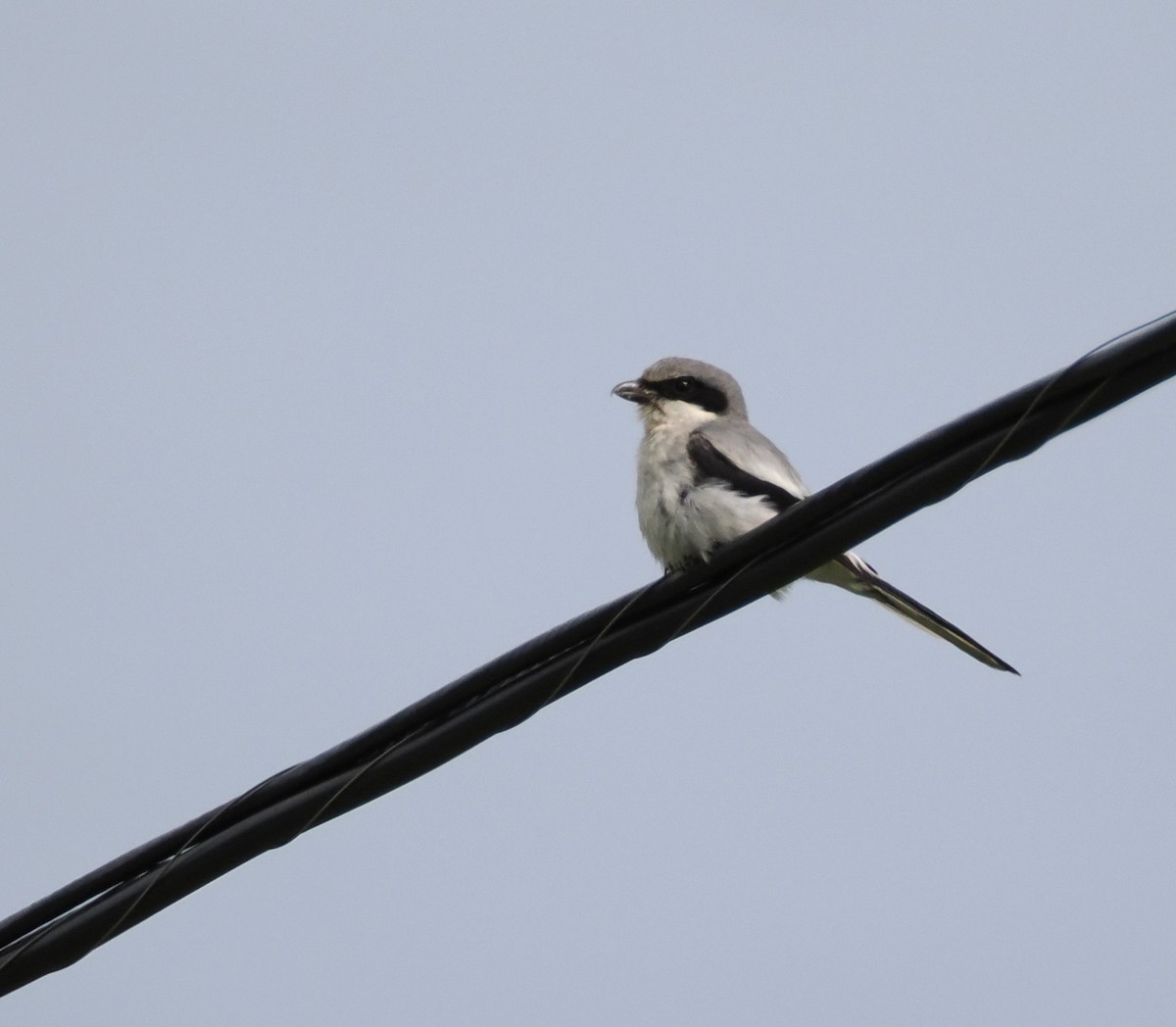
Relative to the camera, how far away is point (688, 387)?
7.21m

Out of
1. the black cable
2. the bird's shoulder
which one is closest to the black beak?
the bird's shoulder

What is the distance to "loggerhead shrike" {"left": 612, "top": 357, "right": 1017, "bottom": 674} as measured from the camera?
5.89 metres

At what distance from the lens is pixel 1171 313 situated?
3336 mm

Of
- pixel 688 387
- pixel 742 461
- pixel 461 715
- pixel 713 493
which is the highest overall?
pixel 688 387

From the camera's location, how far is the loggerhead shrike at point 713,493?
5887 millimetres

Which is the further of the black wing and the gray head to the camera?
the gray head

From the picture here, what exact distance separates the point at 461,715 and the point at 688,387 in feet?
11.3

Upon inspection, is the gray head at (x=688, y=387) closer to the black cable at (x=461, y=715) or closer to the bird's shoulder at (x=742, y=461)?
the bird's shoulder at (x=742, y=461)

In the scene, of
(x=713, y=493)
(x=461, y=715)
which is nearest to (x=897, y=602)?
(x=713, y=493)

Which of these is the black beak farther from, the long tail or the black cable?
the black cable

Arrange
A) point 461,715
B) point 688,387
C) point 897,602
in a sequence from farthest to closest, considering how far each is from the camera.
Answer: point 688,387, point 897,602, point 461,715

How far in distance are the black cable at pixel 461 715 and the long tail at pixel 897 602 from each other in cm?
100

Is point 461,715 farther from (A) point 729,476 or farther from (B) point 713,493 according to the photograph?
(A) point 729,476

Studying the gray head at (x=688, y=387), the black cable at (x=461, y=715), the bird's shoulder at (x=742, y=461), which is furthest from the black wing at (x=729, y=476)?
the black cable at (x=461, y=715)
